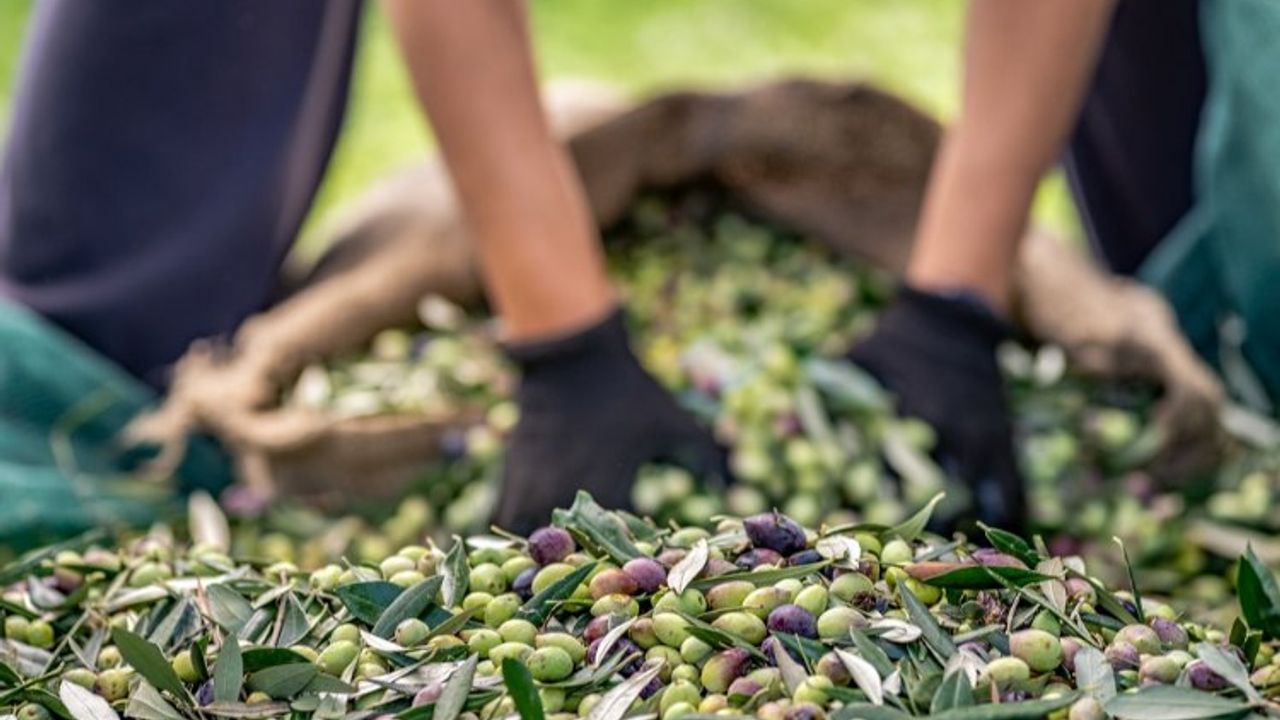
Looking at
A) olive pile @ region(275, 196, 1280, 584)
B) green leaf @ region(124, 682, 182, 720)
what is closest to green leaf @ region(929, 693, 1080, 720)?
green leaf @ region(124, 682, 182, 720)

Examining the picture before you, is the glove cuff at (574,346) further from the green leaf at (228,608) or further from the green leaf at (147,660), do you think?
the green leaf at (147,660)

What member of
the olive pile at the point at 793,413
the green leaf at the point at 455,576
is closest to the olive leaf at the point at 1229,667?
the green leaf at the point at 455,576

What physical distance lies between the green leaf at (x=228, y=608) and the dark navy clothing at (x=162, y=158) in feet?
4.31

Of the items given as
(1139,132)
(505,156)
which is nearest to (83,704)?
(505,156)

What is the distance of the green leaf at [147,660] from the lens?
1013 millimetres

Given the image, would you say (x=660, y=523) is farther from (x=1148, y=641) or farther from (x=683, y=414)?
(x=1148, y=641)

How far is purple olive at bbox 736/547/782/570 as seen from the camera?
108 cm

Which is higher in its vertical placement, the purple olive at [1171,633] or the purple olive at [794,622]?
the purple olive at [794,622]

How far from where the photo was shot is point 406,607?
1048 mm

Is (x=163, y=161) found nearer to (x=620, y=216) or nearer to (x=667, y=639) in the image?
(x=620, y=216)

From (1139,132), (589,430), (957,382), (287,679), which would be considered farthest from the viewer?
(1139,132)

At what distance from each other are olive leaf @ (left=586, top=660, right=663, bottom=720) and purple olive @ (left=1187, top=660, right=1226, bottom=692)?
29 centimetres

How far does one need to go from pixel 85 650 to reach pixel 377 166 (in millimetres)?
3135

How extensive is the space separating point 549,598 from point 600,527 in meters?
0.08
